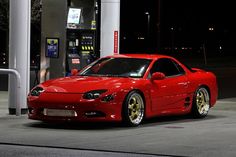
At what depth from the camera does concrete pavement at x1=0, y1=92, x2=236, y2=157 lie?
29.1ft

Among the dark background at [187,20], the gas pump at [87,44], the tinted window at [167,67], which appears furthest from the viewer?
the dark background at [187,20]

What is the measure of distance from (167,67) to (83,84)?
212cm

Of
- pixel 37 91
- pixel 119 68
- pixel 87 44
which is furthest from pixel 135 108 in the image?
pixel 87 44

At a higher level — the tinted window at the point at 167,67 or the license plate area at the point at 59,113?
the tinted window at the point at 167,67

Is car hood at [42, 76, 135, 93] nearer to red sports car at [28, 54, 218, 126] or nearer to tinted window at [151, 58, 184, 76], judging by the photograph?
red sports car at [28, 54, 218, 126]

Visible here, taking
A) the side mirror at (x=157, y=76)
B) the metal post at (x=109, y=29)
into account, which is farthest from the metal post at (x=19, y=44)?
the side mirror at (x=157, y=76)

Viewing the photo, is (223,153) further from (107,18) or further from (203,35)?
(203,35)

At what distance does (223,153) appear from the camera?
8703 mm

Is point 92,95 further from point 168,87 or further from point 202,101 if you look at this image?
point 202,101

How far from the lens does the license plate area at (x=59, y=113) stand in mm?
11234

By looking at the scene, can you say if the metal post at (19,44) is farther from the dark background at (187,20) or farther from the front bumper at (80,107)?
the dark background at (187,20)

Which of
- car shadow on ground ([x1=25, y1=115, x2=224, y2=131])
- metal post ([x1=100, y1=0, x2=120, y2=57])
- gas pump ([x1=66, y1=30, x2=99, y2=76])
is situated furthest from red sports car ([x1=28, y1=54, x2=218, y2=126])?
gas pump ([x1=66, y1=30, x2=99, y2=76])

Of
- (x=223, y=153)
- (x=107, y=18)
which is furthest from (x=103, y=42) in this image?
(x=223, y=153)

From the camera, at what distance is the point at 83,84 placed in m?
11.5
